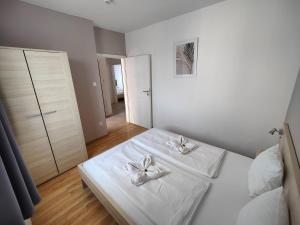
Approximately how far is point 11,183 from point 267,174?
5.60ft

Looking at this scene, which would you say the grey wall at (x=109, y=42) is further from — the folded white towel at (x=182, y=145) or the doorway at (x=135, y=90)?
the folded white towel at (x=182, y=145)

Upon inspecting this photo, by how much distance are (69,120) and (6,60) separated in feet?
3.18

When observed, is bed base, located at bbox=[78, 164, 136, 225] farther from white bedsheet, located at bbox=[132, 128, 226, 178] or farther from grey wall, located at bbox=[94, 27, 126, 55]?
grey wall, located at bbox=[94, 27, 126, 55]

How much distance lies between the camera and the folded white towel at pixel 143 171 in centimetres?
127

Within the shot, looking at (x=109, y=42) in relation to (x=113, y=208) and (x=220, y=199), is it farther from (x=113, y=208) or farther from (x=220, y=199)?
(x=220, y=199)

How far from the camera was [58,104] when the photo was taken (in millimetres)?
1908

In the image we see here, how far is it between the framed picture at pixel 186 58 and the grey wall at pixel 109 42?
151 centimetres

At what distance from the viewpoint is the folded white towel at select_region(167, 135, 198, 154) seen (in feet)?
5.59

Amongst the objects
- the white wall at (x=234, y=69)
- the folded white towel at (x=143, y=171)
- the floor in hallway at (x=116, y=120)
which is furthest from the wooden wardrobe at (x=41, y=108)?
the white wall at (x=234, y=69)

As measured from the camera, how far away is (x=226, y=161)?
5.00ft

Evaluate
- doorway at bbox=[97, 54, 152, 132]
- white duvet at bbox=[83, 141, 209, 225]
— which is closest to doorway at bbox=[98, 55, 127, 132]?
doorway at bbox=[97, 54, 152, 132]

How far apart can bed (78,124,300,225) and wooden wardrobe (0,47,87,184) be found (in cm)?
89

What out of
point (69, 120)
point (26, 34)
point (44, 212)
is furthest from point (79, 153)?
point (26, 34)

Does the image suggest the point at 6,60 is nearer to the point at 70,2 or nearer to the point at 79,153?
the point at 70,2
